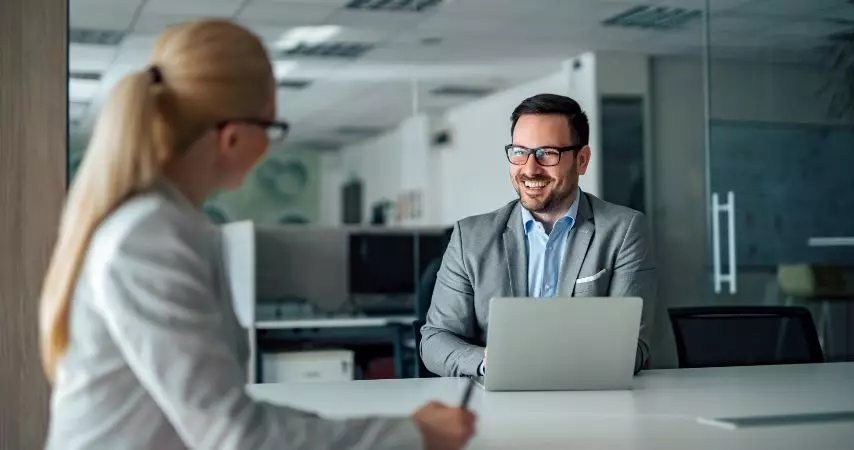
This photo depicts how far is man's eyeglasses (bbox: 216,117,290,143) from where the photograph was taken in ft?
3.82

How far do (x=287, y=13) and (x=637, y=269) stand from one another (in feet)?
13.8

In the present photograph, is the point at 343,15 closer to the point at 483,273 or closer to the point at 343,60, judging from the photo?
the point at 343,60

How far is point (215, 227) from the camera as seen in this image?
1.16 meters

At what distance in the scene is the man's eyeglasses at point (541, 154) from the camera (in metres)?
2.65

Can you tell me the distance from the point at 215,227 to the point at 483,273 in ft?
5.05

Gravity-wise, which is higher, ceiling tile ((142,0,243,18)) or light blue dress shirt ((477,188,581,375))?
ceiling tile ((142,0,243,18))

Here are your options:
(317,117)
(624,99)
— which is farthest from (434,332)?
(317,117)

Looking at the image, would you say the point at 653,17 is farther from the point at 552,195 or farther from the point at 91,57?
the point at 552,195

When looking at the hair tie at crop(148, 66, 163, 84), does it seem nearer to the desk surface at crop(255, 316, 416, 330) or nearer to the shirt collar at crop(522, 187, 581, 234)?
the shirt collar at crop(522, 187, 581, 234)

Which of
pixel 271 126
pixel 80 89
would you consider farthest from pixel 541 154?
pixel 80 89

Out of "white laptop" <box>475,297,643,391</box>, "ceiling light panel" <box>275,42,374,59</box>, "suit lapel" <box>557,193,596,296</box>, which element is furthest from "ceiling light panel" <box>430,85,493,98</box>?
"white laptop" <box>475,297,643,391</box>

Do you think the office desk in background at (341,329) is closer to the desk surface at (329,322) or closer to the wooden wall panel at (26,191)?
the desk surface at (329,322)

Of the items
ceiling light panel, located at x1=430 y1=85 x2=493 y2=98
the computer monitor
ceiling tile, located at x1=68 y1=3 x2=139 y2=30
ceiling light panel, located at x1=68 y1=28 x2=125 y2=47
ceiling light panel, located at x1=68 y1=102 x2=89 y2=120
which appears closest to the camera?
ceiling light panel, located at x1=68 y1=102 x2=89 y2=120

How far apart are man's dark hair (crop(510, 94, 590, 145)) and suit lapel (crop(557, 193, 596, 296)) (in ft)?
0.80
